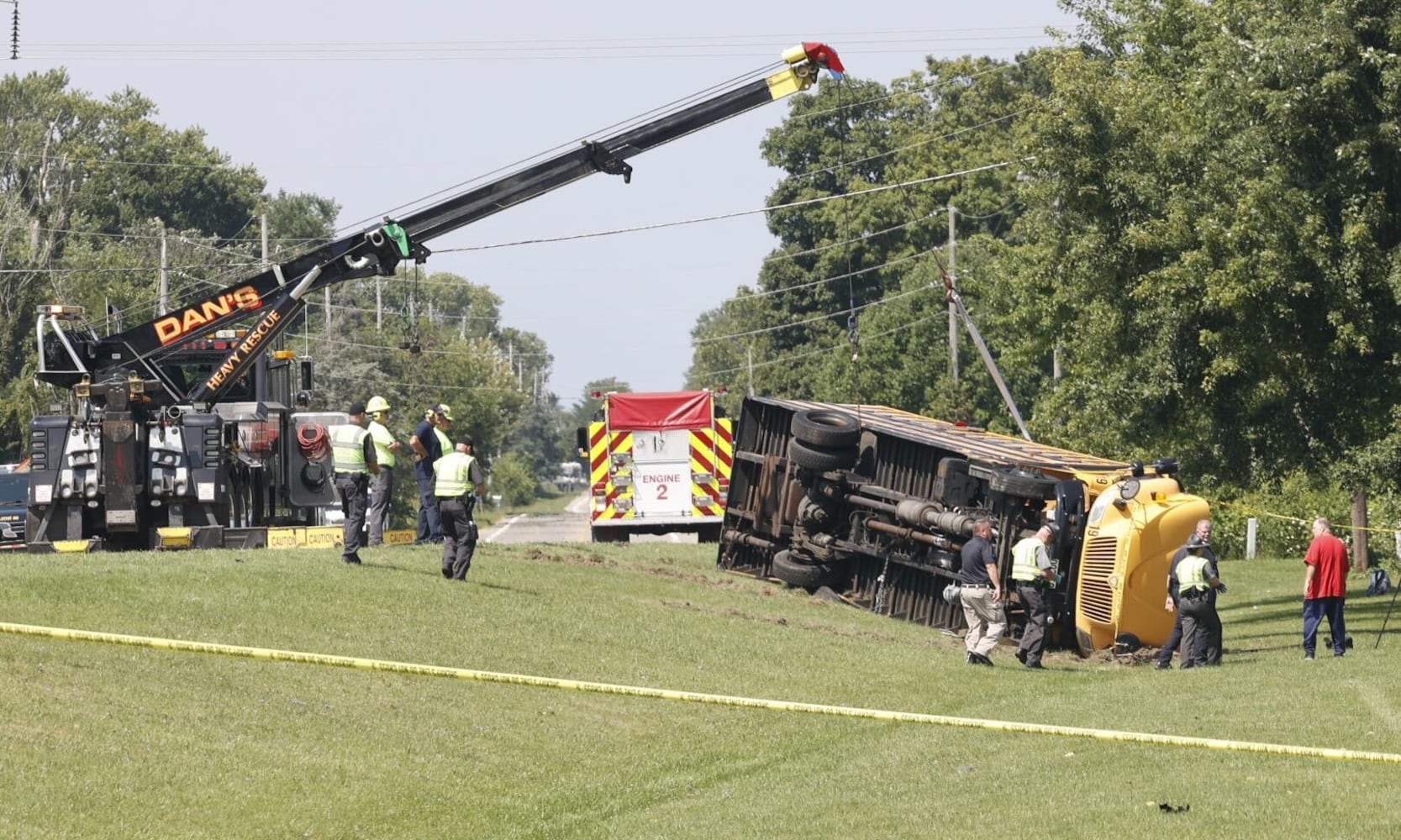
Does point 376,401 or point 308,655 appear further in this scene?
point 376,401

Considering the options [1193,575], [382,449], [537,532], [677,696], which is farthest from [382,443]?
[537,532]

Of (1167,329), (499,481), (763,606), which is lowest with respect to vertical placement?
(499,481)

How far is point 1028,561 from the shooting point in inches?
777

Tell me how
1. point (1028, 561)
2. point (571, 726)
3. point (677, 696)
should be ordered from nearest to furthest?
1. point (571, 726)
2. point (677, 696)
3. point (1028, 561)

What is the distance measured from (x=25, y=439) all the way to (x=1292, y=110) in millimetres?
46863

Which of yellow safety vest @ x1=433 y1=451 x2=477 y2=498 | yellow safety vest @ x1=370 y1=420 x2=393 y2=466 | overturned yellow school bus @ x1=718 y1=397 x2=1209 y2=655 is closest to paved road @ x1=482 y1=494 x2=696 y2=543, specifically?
overturned yellow school bus @ x1=718 y1=397 x2=1209 y2=655

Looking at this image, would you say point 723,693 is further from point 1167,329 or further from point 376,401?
point 1167,329

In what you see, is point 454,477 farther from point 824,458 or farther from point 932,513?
point 824,458

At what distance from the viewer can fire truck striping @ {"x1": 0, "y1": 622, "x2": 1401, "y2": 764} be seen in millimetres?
12836

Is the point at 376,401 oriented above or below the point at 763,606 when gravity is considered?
above

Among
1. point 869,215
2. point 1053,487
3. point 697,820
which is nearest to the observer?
point 697,820

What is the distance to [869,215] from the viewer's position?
253 feet

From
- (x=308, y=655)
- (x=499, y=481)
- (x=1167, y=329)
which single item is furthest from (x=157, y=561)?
(x=499, y=481)

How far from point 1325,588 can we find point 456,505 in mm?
9517
